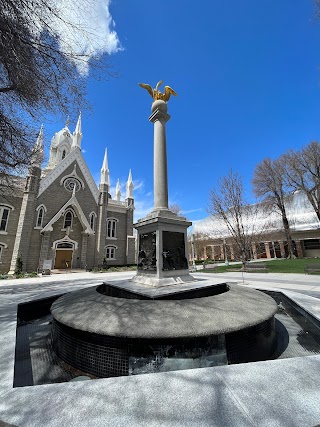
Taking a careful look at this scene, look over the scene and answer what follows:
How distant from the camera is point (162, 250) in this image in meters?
6.90

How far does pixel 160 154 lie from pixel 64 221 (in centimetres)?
2247

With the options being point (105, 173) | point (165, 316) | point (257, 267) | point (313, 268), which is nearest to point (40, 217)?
point (105, 173)

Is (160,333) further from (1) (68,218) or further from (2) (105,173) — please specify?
(2) (105,173)

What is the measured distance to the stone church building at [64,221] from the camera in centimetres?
2327

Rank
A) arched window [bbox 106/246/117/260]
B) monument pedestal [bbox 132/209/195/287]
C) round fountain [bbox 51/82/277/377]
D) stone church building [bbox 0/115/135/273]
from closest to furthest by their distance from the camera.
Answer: round fountain [bbox 51/82/277/377] → monument pedestal [bbox 132/209/195/287] → stone church building [bbox 0/115/135/273] → arched window [bbox 106/246/117/260]

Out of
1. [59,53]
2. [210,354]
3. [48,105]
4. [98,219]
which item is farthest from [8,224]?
[210,354]

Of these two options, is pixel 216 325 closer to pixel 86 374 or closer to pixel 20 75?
pixel 86 374

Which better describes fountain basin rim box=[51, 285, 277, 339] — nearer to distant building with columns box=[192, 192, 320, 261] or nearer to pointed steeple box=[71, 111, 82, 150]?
distant building with columns box=[192, 192, 320, 261]

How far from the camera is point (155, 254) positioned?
688cm

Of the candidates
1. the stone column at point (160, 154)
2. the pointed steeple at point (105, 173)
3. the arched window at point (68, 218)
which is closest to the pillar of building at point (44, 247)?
the arched window at point (68, 218)

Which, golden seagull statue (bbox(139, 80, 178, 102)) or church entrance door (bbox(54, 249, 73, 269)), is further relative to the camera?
church entrance door (bbox(54, 249, 73, 269))

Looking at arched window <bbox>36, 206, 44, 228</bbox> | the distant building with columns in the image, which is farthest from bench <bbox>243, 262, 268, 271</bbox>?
arched window <bbox>36, 206, 44, 228</bbox>

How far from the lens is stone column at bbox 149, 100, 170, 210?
8086mm

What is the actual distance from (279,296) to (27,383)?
7578mm
